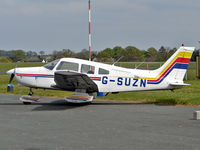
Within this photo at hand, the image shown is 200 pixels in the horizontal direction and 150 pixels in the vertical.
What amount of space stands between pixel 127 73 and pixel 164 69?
5.24 ft

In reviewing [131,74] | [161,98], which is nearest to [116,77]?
[131,74]

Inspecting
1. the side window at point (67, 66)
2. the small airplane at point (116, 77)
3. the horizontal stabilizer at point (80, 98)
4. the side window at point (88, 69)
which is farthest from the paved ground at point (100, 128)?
the side window at point (67, 66)

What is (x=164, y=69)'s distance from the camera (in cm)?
1397

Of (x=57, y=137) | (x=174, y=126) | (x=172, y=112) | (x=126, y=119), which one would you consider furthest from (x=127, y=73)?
(x=57, y=137)

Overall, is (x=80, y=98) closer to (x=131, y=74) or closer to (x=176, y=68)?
(x=131, y=74)

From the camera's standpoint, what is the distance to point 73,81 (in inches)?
532

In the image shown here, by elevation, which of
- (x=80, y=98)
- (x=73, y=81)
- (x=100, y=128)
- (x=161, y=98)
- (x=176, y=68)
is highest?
(x=176, y=68)

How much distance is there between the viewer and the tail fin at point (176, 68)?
13.7m

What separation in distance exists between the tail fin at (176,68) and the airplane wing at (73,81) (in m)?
2.59

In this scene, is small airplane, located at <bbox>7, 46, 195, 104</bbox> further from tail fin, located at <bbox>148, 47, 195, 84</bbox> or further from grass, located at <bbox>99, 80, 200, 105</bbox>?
grass, located at <bbox>99, 80, 200, 105</bbox>

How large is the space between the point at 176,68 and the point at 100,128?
612cm

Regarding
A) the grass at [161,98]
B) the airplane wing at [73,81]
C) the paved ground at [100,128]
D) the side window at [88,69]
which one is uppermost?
the side window at [88,69]

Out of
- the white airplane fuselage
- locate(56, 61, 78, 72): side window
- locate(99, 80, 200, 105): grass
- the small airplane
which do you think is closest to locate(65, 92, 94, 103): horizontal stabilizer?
the small airplane

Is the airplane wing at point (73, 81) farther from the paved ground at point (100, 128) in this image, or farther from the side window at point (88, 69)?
the paved ground at point (100, 128)
